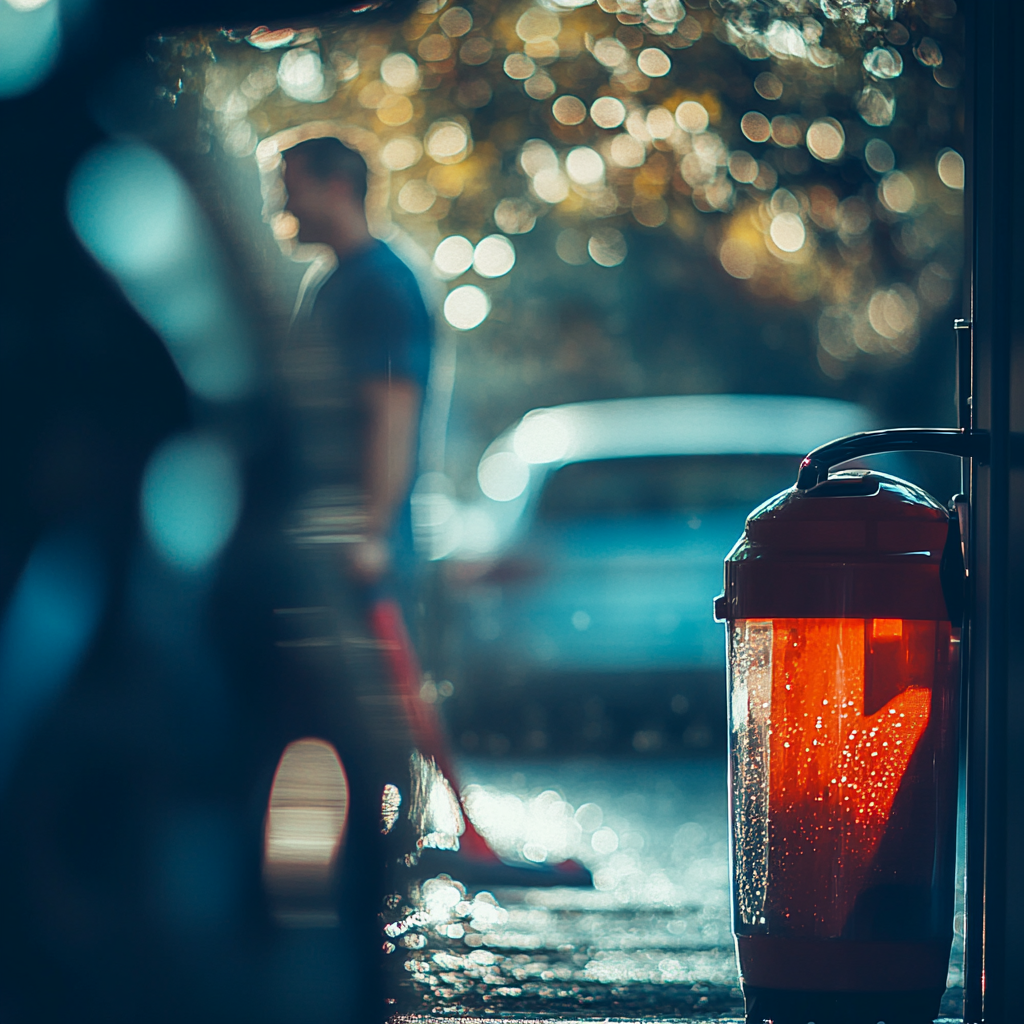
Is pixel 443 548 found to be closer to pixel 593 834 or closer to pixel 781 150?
pixel 593 834

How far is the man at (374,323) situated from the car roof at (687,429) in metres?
3.76

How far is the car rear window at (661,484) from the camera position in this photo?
7.73 meters

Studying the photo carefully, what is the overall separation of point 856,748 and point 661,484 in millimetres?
5311

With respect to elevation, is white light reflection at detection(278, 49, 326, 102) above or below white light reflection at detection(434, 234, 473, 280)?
below

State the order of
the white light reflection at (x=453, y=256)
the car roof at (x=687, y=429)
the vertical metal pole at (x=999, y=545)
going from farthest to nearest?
the white light reflection at (x=453, y=256), the car roof at (x=687, y=429), the vertical metal pole at (x=999, y=545)

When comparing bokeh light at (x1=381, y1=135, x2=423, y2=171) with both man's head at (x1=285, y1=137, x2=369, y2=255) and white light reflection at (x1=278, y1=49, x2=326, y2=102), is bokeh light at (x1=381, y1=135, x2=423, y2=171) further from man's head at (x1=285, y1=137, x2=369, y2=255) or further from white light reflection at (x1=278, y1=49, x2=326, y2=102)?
man's head at (x1=285, y1=137, x2=369, y2=255)

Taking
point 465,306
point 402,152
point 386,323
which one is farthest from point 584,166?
point 386,323

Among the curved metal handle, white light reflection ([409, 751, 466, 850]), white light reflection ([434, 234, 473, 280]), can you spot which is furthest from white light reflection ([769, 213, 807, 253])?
the curved metal handle

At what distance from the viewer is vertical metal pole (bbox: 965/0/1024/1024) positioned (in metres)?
2.27

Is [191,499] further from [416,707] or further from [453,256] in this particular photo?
[453,256]

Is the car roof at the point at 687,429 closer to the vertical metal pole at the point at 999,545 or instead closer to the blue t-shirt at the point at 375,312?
the blue t-shirt at the point at 375,312

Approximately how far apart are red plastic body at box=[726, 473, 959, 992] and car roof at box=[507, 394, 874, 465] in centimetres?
534

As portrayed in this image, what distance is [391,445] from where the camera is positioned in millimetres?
4109

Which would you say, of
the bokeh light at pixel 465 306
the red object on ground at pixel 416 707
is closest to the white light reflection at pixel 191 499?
the red object on ground at pixel 416 707
